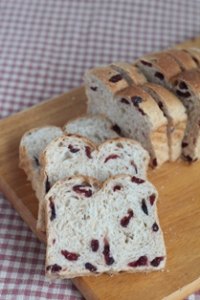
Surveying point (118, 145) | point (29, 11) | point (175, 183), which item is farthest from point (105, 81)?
point (29, 11)

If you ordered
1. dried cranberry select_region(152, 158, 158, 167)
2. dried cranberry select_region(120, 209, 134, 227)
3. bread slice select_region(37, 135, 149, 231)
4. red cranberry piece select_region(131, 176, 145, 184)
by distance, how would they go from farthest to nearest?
dried cranberry select_region(152, 158, 158, 167) → bread slice select_region(37, 135, 149, 231) → red cranberry piece select_region(131, 176, 145, 184) → dried cranberry select_region(120, 209, 134, 227)

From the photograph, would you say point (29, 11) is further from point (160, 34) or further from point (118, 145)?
point (118, 145)

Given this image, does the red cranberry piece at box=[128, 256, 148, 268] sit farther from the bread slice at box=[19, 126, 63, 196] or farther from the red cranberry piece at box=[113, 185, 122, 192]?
the bread slice at box=[19, 126, 63, 196]

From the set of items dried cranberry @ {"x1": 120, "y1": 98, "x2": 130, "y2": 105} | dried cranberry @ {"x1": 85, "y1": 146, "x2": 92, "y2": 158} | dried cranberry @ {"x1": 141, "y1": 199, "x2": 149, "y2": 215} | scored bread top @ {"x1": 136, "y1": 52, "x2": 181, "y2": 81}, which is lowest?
dried cranberry @ {"x1": 85, "y1": 146, "x2": 92, "y2": 158}

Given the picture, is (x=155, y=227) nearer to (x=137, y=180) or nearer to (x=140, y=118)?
(x=137, y=180)

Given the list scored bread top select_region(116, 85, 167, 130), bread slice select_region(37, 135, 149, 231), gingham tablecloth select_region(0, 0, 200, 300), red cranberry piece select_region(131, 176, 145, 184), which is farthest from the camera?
gingham tablecloth select_region(0, 0, 200, 300)

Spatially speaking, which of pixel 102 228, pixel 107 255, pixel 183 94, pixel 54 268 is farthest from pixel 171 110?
pixel 54 268

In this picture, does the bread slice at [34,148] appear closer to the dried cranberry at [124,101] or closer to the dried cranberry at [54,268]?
the dried cranberry at [124,101]

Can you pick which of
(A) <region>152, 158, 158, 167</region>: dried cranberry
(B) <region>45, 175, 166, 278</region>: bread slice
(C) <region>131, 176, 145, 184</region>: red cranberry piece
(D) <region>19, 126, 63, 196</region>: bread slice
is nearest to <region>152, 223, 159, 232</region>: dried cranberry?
(B) <region>45, 175, 166, 278</region>: bread slice
